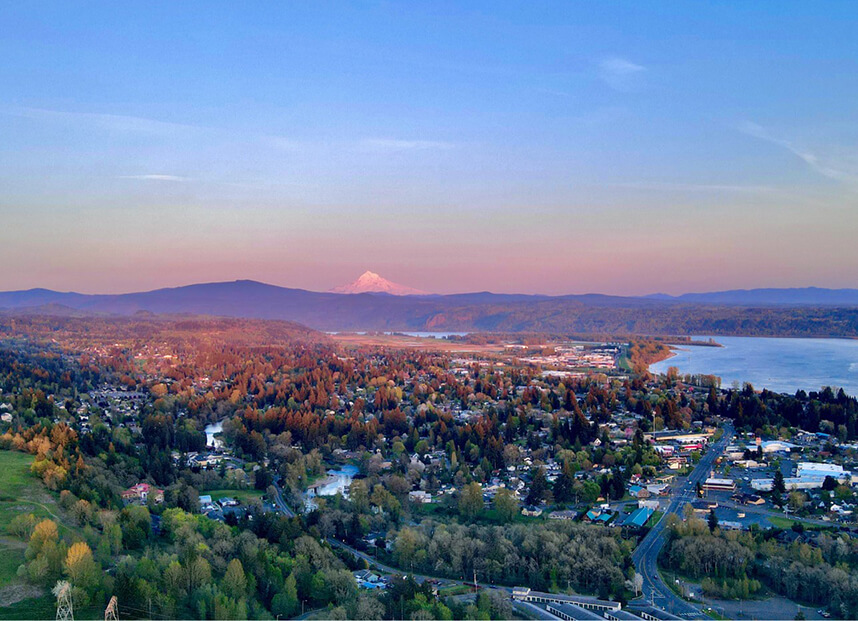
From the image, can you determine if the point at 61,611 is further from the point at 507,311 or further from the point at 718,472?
the point at 507,311

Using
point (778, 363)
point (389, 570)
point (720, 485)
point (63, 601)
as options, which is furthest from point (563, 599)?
point (778, 363)

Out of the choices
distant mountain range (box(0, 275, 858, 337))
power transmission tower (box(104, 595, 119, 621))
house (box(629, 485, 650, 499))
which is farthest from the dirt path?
distant mountain range (box(0, 275, 858, 337))

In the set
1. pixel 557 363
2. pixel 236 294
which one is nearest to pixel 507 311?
pixel 557 363

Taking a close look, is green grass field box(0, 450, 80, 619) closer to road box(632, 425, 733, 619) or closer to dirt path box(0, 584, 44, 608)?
dirt path box(0, 584, 44, 608)

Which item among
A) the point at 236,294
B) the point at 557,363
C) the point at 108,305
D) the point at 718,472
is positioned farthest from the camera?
the point at 236,294

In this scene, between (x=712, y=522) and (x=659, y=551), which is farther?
(x=712, y=522)

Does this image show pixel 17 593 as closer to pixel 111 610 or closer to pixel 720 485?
pixel 111 610
